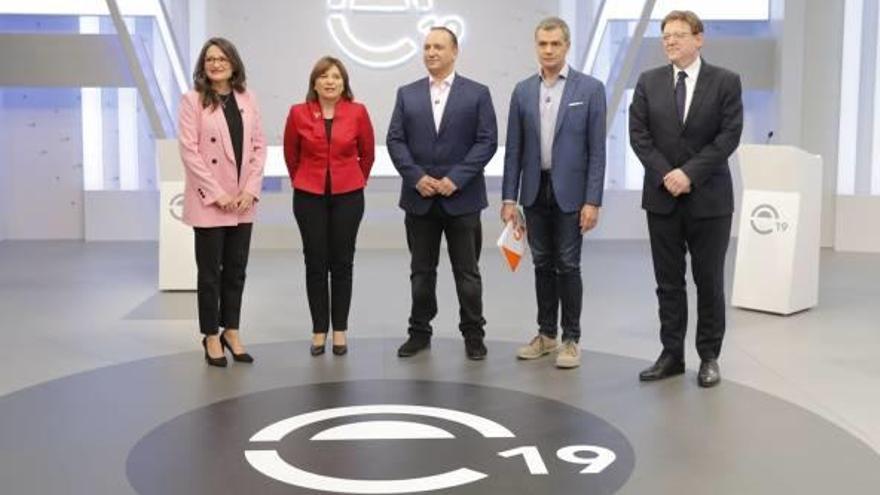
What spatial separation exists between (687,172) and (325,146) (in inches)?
67.9

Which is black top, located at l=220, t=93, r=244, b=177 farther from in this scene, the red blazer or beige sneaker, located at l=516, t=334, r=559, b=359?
beige sneaker, located at l=516, t=334, r=559, b=359

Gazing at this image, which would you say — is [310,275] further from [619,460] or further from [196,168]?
[619,460]

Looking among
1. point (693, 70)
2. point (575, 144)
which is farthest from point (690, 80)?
point (575, 144)

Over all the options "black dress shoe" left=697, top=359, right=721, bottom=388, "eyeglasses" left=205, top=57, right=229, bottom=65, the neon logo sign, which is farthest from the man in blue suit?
the neon logo sign

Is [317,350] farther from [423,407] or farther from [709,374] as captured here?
[709,374]

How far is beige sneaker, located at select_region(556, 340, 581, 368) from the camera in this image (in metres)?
4.96

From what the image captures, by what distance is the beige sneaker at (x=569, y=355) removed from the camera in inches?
195

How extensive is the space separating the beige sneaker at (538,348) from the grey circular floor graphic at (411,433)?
0.25 ft

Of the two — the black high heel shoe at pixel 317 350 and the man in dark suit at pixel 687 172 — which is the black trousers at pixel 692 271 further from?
the black high heel shoe at pixel 317 350

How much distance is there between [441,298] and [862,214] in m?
4.69

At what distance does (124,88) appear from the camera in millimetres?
10594

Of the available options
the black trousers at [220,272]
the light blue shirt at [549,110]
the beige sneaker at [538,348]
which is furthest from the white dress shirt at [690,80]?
the black trousers at [220,272]

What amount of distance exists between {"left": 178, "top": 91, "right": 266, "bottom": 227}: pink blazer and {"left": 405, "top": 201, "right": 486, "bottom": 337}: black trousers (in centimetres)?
86

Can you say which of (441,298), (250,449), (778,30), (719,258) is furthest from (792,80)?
(250,449)
